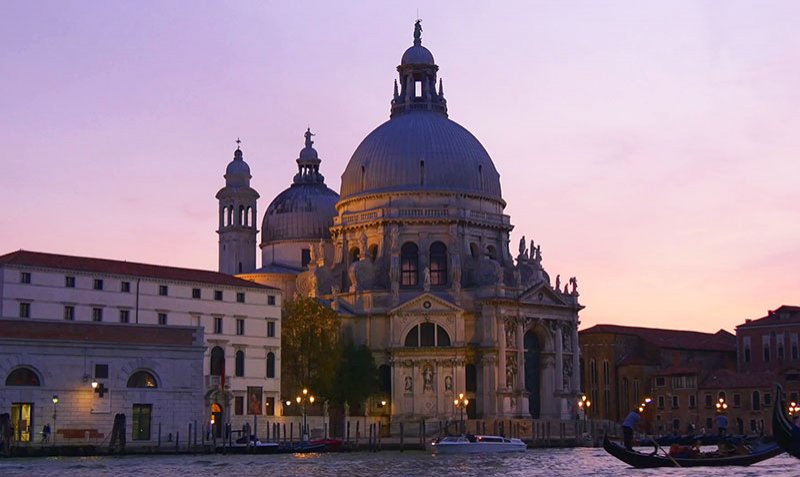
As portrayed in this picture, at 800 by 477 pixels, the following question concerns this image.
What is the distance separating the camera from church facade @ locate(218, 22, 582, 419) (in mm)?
83250

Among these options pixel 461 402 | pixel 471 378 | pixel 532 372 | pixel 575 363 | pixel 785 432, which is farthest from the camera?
pixel 575 363

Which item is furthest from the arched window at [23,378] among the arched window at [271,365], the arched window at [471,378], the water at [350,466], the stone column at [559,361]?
the stone column at [559,361]

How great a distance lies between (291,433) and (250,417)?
4.51 metres

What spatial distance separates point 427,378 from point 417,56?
22046mm

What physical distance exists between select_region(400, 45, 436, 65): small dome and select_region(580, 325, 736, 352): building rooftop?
2520 centimetres

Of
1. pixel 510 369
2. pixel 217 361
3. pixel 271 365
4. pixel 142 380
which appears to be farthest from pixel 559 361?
pixel 142 380

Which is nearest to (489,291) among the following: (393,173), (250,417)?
(393,173)

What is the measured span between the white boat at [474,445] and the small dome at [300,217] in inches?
1300

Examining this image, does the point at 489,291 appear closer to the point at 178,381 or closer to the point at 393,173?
the point at 393,173

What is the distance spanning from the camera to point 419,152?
89.6 meters

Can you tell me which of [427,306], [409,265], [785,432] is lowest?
[785,432]

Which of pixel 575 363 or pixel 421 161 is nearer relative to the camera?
pixel 575 363

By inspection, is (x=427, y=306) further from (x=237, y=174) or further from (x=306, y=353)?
(x=237, y=174)

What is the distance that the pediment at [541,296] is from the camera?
8544cm
